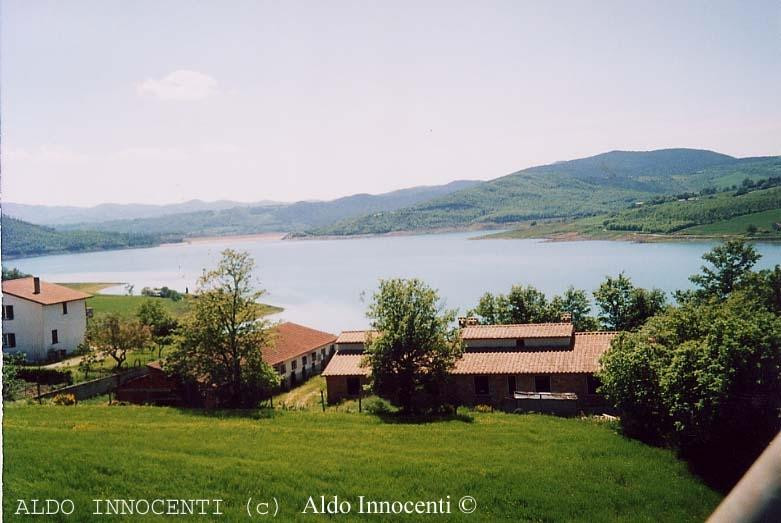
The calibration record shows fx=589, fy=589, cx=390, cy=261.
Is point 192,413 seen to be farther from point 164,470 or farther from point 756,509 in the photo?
point 756,509

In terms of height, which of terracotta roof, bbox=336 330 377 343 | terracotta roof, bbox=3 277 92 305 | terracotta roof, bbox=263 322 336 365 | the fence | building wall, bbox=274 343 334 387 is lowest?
building wall, bbox=274 343 334 387

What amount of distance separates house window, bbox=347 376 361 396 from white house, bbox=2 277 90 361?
58.1 ft

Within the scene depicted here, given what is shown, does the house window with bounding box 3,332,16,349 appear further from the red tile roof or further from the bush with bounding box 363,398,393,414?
the bush with bounding box 363,398,393,414

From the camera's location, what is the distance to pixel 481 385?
23438 mm

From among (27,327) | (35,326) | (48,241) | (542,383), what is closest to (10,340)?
(27,327)

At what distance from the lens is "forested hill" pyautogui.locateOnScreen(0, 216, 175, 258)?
72500 mm

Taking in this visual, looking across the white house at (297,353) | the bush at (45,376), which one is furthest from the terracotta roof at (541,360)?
the bush at (45,376)

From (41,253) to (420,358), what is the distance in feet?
259

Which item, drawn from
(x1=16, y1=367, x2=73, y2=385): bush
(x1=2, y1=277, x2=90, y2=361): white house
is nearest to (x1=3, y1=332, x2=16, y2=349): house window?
(x1=2, y1=277, x2=90, y2=361): white house

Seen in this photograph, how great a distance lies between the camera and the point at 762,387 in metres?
14.6

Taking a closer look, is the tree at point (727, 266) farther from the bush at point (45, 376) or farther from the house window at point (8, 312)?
the house window at point (8, 312)

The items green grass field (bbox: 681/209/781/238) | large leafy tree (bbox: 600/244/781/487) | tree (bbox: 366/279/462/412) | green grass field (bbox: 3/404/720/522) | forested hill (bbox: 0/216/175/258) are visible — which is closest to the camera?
green grass field (bbox: 3/404/720/522)

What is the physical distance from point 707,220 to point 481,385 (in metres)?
65.8

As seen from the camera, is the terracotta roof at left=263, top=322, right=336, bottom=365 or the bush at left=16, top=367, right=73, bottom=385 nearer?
the bush at left=16, top=367, right=73, bottom=385
